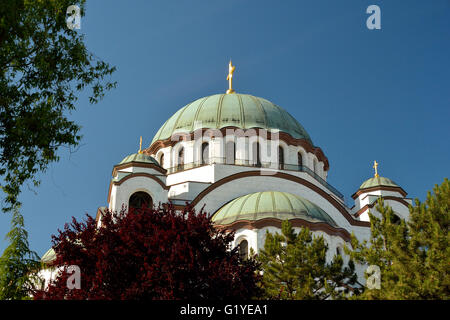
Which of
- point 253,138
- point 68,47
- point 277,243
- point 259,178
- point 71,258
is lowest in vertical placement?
point 71,258

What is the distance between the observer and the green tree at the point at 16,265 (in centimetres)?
1357

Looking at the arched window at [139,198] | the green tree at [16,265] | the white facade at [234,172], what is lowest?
the green tree at [16,265]

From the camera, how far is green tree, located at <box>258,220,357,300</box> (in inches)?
750

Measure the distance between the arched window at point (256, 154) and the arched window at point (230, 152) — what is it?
45.1 inches

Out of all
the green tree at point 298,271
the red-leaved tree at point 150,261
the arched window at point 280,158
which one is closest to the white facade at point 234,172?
the arched window at point 280,158

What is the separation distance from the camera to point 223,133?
3372 centimetres

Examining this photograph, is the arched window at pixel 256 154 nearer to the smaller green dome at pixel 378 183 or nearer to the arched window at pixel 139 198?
the smaller green dome at pixel 378 183

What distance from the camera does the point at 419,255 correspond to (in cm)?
1639

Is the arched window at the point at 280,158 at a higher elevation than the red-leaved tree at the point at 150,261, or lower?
higher

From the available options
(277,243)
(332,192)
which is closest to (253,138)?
(332,192)

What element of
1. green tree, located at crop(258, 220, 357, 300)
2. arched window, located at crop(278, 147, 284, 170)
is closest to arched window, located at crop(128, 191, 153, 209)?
arched window, located at crop(278, 147, 284, 170)

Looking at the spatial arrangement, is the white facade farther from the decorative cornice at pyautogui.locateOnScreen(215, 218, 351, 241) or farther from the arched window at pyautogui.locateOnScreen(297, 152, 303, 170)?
the decorative cornice at pyautogui.locateOnScreen(215, 218, 351, 241)
